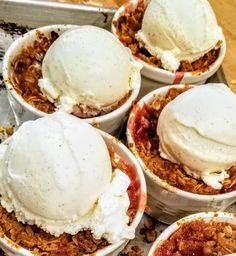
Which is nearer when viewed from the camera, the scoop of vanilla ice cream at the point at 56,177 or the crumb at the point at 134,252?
the scoop of vanilla ice cream at the point at 56,177

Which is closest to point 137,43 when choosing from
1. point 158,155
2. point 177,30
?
point 177,30

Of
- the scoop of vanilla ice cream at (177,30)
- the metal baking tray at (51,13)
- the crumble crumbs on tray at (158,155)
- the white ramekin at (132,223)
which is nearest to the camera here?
the white ramekin at (132,223)

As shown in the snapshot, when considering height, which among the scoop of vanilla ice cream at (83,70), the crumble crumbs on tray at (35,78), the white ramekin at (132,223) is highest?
the scoop of vanilla ice cream at (83,70)

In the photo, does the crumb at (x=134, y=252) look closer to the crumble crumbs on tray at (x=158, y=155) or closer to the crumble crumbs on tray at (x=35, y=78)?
the crumble crumbs on tray at (x=158, y=155)

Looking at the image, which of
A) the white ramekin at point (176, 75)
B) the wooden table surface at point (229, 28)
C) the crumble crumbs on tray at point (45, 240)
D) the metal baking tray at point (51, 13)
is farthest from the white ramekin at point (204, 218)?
the metal baking tray at point (51, 13)

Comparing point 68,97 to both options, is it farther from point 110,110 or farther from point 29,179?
point 29,179

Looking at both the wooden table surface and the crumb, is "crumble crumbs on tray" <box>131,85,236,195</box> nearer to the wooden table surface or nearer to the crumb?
the crumb
